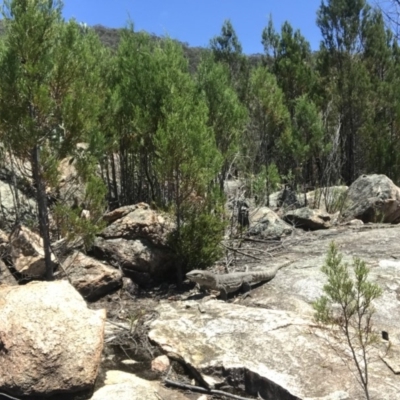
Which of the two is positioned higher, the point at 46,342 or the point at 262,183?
the point at 262,183

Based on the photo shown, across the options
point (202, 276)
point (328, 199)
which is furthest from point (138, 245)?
point (328, 199)

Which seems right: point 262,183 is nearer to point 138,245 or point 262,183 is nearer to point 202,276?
point 138,245

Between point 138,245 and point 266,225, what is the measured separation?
11.2ft

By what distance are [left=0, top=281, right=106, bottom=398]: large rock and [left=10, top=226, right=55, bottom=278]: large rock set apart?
1.70 m

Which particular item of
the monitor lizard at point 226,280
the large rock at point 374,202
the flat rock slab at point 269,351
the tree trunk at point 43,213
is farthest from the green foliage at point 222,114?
the flat rock slab at point 269,351

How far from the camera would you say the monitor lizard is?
650 cm

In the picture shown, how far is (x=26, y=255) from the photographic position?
661 cm

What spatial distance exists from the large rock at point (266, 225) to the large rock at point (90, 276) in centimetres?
354

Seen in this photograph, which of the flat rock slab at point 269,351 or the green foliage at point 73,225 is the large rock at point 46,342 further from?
the green foliage at point 73,225

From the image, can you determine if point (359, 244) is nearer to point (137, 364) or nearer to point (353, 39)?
point (137, 364)

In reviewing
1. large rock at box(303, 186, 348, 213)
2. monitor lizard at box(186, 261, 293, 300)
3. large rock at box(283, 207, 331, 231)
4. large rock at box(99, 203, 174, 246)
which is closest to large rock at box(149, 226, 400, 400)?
monitor lizard at box(186, 261, 293, 300)

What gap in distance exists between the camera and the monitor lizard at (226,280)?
21.3ft

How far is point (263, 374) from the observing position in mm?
4641

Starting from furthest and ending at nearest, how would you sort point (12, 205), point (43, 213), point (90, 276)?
point (12, 205)
point (90, 276)
point (43, 213)
